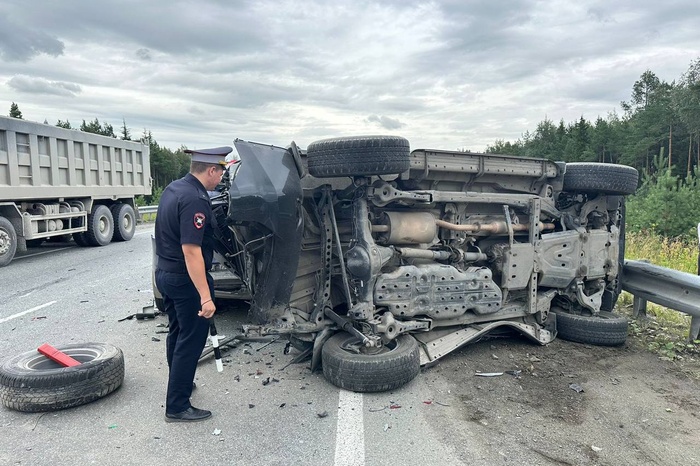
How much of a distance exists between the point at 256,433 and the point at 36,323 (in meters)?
3.73

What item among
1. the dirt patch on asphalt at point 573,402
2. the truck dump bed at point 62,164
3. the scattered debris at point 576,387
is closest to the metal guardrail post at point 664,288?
the dirt patch on asphalt at point 573,402

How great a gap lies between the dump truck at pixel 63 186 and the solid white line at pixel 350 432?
843 centimetres

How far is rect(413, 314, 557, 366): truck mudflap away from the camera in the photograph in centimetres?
419

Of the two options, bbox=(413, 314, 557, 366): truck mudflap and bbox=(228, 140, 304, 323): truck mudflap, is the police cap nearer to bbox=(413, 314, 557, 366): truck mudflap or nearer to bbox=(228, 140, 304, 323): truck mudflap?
bbox=(228, 140, 304, 323): truck mudflap

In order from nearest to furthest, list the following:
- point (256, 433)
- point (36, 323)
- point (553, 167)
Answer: point (256, 433)
point (553, 167)
point (36, 323)

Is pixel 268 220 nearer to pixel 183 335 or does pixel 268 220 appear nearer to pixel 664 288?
pixel 183 335

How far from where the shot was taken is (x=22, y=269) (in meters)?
8.96

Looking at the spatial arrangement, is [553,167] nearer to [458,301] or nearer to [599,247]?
[599,247]

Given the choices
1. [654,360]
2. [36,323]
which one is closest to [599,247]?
[654,360]

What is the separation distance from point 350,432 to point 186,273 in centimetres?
146

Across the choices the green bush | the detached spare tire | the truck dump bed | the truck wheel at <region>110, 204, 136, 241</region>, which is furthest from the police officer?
the green bush

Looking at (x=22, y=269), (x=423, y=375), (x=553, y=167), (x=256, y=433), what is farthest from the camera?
(x=22, y=269)

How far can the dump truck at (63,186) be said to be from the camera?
9398 mm

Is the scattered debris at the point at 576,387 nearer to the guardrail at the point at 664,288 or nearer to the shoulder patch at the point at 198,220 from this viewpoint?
the guardrail at the point at 664,288
